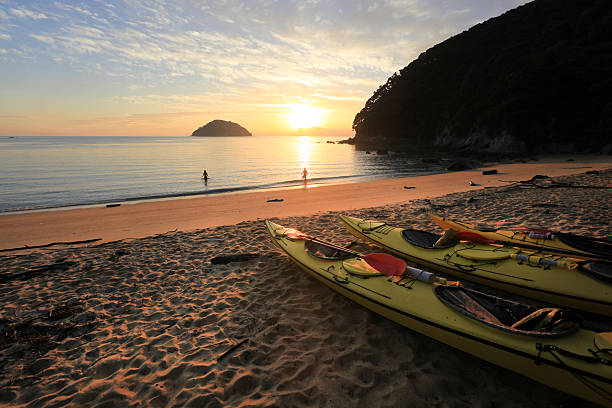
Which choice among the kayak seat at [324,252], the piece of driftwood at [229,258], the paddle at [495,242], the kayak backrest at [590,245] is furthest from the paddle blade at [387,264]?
the kayak backrest at [590,245]

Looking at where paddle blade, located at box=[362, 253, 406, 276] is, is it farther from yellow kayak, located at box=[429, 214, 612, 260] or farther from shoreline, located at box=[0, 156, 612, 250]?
shoreline, located at box=[0, 156, 612, 250]

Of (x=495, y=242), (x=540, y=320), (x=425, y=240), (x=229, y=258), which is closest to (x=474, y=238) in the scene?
(x=495, y=242)

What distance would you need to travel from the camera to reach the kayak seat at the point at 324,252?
20.3 feet

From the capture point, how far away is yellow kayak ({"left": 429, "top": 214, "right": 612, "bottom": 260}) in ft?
18.0

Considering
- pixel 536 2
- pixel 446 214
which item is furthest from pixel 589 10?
pixel 446 214

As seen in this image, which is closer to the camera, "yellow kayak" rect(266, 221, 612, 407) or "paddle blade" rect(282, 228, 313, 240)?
"yellow kayak" rect(266, 221, 612, 407)

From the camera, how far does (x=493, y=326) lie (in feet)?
11.3

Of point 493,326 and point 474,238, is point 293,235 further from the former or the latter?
point 493,326

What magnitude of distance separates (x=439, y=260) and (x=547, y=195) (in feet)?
34.0

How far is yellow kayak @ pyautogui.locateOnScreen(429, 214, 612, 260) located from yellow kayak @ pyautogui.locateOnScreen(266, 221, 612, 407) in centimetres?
291

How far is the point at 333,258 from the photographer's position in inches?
235

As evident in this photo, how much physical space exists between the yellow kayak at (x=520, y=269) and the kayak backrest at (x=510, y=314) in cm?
126

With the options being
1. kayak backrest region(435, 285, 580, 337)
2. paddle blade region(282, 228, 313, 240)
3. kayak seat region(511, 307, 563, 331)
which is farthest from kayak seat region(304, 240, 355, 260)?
kayak seat region(511, 307, 563, 331)

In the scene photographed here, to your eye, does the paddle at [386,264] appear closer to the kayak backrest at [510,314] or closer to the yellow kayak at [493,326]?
the yellow kayak at [493,326]
